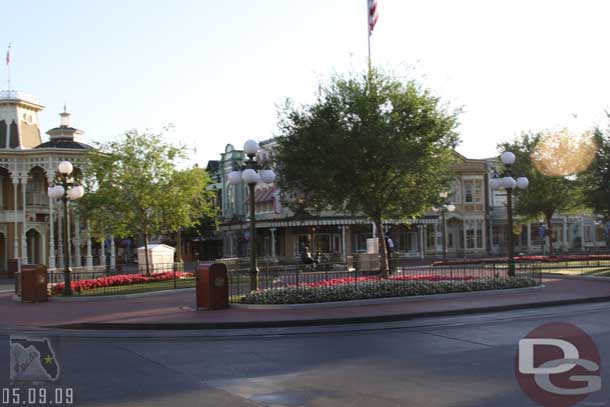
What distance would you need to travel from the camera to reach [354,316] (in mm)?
15906

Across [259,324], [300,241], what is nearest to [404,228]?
[300,241]

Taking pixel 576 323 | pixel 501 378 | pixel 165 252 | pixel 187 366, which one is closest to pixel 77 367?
pixel 187 366

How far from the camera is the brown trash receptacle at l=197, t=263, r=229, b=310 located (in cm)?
1791

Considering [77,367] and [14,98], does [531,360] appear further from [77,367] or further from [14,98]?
[14,98]

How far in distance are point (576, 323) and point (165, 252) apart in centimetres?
2598

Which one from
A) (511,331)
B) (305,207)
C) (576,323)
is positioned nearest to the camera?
(511,331)

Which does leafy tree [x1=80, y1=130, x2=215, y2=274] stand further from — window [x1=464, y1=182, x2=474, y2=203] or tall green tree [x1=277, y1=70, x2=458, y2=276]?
window [x1=464, y1=182, x2=474, y2=203]

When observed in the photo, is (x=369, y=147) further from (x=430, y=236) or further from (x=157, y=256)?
(x=430, y=236)

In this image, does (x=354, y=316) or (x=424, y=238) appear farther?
(x=424, y=238)

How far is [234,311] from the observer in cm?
1762

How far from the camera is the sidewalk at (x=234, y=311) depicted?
15383 mm

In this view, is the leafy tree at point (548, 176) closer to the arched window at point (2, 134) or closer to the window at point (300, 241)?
the window at point (300, 241)
